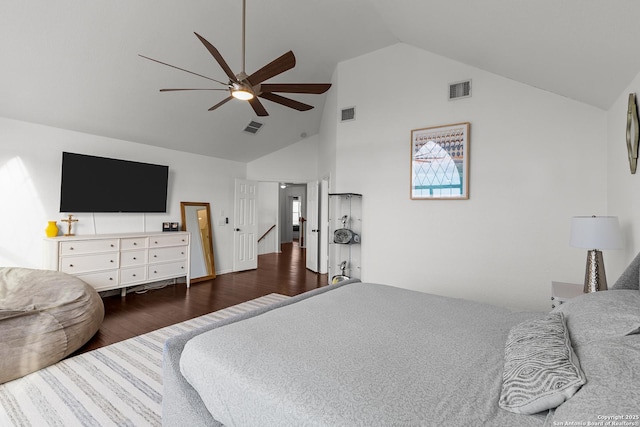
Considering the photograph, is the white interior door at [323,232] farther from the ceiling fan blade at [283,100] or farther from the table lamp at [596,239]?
the table lamp at [596,239]

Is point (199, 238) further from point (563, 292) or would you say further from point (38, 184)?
point (563, 292)

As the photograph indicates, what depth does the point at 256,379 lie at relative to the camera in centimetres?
109

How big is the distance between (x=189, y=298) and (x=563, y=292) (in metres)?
4.38

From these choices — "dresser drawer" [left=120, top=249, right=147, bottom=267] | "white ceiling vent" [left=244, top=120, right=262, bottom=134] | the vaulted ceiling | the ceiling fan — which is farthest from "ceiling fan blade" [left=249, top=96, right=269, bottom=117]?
"dresser drawer" [left=120, top=249, right=147, bottom=267]

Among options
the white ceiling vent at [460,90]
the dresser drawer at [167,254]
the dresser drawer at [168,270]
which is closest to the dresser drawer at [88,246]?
the dresser drawer at [167,254]

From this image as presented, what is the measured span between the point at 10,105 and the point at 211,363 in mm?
4186

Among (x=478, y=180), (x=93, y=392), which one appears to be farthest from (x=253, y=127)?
(x=93, y=392)

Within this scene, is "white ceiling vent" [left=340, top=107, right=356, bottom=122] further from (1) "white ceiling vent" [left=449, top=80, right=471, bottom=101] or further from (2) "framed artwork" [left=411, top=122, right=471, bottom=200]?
(1) "white ceiling vent" [left=449, top=80, right=471, bottom=101]

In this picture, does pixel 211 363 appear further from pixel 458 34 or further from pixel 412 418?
pixel 458 34

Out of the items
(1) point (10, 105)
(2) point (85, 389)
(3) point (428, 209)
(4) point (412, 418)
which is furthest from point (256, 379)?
(1) point (10, 105)

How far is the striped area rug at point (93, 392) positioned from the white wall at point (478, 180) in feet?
10.0

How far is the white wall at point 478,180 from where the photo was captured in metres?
3.16

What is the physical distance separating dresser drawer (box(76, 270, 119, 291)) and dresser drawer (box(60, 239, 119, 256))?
12.0 inches

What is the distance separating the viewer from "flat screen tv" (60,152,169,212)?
156 inches
